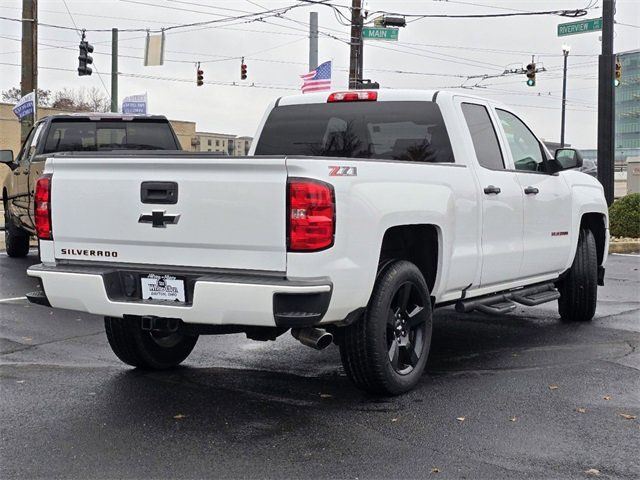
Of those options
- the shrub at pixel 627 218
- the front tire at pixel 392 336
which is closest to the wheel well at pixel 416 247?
the front tire at pixel 392 336

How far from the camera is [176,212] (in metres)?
4.87

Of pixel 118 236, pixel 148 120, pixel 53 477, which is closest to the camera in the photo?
pixel 53 477

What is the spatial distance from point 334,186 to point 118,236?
4.45 feet

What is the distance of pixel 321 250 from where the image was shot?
464cm

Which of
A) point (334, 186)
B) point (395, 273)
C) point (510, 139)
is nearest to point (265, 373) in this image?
point (395, 273)

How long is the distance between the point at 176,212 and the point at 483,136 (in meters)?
2.81

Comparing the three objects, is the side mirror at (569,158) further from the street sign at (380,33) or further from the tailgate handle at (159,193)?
the street sign at (380,33)

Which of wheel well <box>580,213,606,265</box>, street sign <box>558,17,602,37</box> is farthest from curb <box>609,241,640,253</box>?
wheel well <box>580,213,606,265</box>

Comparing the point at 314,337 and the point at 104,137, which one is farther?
the point at 104,137

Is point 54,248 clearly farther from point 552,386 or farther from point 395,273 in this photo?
point 552,386

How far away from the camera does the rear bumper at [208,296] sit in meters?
4.58

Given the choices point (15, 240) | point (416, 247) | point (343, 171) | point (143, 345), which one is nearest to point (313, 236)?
point (343, 171)

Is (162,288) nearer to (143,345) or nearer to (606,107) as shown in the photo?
(143,345)

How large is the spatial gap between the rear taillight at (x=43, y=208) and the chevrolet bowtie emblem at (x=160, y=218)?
2.50 ft
